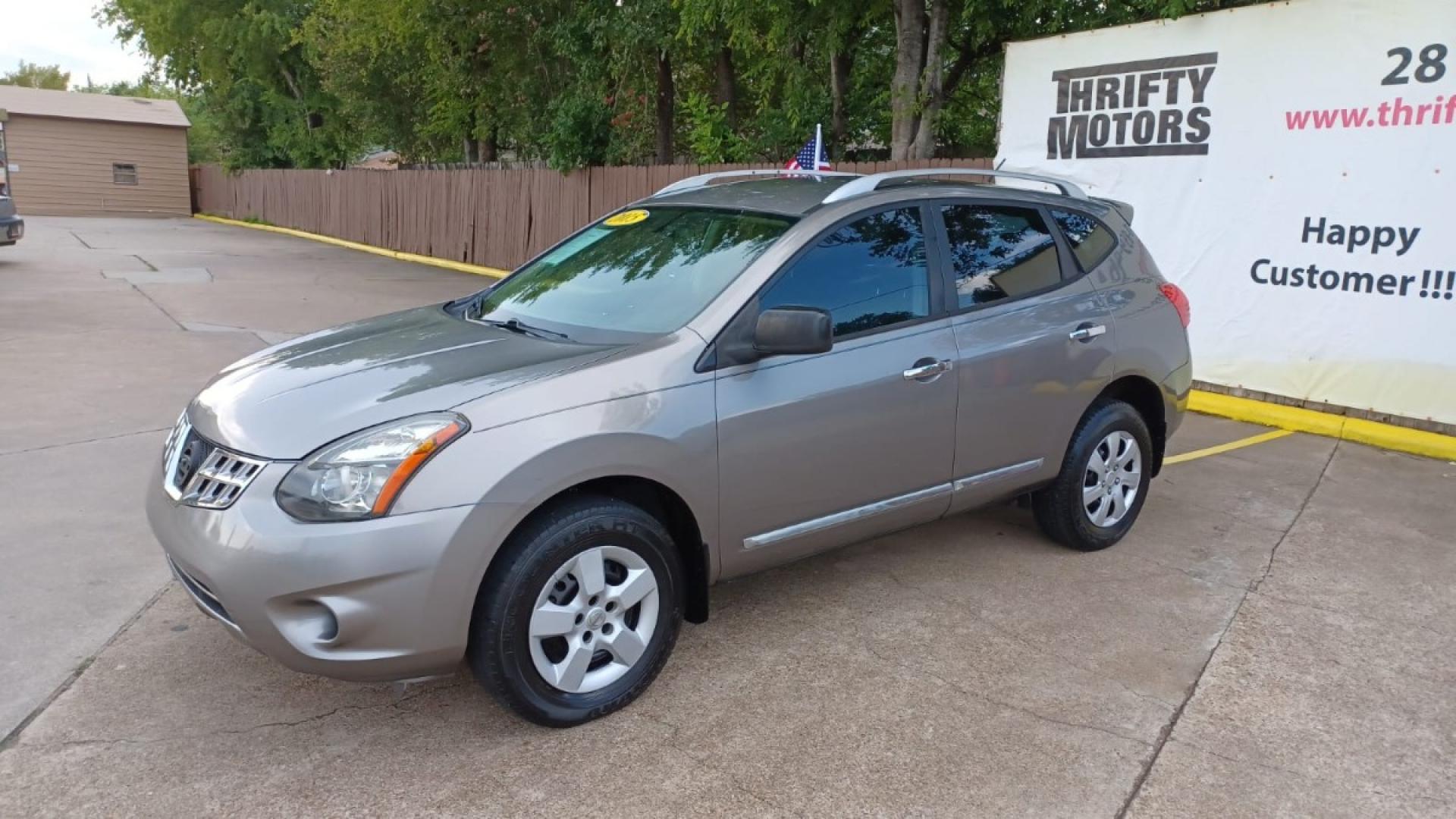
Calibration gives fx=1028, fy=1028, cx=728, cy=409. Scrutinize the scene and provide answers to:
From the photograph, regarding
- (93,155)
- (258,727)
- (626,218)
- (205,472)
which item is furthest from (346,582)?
(93,155)

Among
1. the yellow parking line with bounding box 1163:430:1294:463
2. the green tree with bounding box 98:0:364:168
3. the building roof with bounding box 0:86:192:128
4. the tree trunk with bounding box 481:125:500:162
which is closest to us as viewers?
the yellow parking line with bounding box 1163:430:1294:463

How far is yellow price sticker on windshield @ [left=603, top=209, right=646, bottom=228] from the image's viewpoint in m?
4.50

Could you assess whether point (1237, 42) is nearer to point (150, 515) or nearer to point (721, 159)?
point (721, 159)

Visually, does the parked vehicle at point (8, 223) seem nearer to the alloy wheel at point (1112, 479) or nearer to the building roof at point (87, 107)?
the alloy wheel at point (1112, 479)

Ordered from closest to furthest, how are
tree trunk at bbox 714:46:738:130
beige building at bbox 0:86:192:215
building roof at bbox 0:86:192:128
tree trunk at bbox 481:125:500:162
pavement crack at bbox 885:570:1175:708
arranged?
pavement crack at bbox 885:570:1175:708 < tree trunk at bbox 714:46:738:130 < tree trunk at bbox 481:125:500:162 < beige building at bbox 0:86:192:215 < building roof at bbox 0:86:192:128

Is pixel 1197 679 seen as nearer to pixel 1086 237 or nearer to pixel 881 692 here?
pixel 881 692

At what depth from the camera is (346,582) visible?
110 inches

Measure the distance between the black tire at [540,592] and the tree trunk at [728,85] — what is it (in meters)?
14.1

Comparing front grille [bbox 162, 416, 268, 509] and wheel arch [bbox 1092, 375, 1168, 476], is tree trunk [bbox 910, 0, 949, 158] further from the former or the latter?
front grille [bbox 162, 416, 268, 509]

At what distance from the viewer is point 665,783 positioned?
2.99 meters

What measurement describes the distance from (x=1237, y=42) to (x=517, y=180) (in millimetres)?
11735

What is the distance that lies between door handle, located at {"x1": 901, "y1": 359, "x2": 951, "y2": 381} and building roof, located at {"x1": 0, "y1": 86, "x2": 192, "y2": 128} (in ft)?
133

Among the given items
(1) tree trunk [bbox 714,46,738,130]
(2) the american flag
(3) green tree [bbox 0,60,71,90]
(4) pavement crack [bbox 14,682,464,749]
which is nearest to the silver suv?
(4) pavement crack [bbox 14,682,464,749]

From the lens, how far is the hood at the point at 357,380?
301cm
